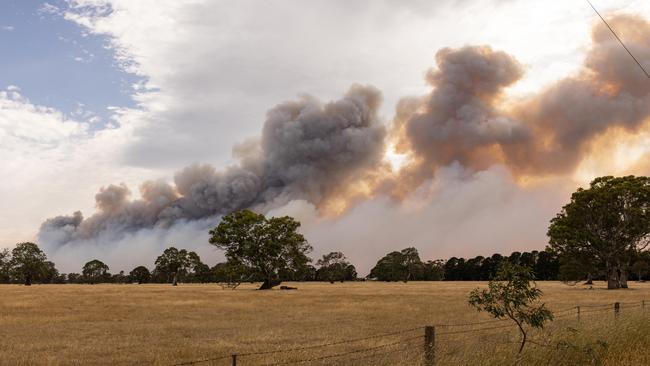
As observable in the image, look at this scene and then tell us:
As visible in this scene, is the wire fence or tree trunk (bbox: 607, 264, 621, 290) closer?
the wire fence

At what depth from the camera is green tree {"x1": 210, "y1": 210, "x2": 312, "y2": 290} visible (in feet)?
269

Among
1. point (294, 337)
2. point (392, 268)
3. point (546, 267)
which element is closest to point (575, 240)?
point (294, 337)

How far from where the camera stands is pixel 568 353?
11367 mm

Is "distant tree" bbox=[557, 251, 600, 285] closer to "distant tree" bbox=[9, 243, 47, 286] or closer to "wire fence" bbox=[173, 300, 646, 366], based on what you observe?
"wire fence" bbox=[173, 300, 646, 366]

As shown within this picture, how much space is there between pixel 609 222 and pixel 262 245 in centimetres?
4666

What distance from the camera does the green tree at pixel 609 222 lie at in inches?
2611

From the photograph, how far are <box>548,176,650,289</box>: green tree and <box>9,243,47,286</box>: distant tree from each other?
125 meters

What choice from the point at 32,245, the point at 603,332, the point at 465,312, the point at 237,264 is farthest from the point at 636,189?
the point at 32,245

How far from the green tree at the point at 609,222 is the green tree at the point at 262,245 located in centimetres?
3603

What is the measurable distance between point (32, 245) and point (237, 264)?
90584 mm

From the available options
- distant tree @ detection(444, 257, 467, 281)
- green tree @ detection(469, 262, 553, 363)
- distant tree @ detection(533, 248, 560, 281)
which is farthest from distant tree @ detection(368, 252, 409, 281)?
green tree @ detection(469, 262, 553, 363)

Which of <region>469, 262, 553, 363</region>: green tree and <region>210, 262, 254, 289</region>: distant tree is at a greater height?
<region>469, 262, 553, 363</region>: green tree

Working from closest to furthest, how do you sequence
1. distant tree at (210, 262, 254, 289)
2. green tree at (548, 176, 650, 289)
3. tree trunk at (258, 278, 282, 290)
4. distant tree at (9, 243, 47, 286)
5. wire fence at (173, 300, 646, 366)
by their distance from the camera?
wire fence at (173, 300, 646, 366), green tree at (548, 176, 650, 289), distant tree at (210, 262, 254, 289), tree trunk at (258, 278, 282, 290), distant tree at (9, 243, 47, 286)

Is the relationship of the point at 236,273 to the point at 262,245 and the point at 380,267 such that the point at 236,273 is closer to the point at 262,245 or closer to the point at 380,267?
the point at 262,245
